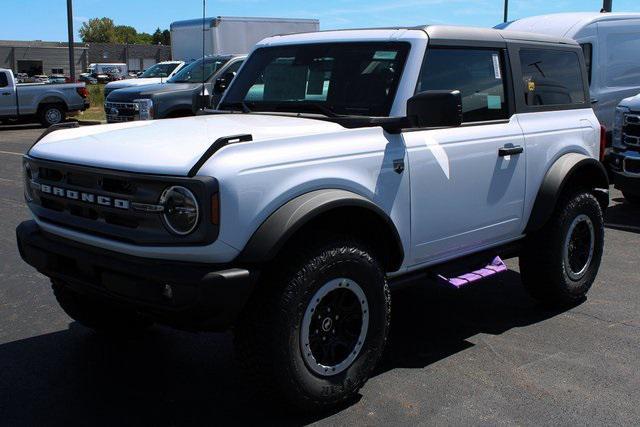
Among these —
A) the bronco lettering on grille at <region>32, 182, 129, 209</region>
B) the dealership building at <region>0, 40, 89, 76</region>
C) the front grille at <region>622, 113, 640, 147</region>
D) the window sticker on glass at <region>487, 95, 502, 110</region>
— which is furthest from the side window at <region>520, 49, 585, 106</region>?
the dealership building at <region>0, 40, 89, 76</region>

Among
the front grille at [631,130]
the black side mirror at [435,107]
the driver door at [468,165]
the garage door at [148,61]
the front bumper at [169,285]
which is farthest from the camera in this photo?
the garage door at [148,61]

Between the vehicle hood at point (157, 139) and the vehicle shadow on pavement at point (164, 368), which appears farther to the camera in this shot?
the vehicle shadow on pavement at point (164, 368)

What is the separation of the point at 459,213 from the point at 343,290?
1.03 metres

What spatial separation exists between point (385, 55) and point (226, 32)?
1549 cm

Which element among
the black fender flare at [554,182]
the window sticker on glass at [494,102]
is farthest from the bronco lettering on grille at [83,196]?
the black fender flare at [554,182]

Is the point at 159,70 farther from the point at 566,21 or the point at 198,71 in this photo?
the point at 566,21

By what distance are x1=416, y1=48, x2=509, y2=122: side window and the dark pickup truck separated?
8735mm

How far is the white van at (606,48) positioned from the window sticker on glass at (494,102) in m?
6.76

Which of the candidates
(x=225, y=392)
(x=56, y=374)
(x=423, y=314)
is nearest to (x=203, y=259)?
(x=225, y=392)

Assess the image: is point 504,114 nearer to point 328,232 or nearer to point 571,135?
point 571,135

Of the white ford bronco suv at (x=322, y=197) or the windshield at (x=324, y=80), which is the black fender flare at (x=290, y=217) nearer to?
the white ford bronco suv at (x=322, y=197)

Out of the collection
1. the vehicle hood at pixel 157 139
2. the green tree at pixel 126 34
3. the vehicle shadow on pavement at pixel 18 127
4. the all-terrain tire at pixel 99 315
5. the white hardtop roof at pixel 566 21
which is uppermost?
the green tree at pixel 126 34

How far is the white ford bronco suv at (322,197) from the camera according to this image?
10.3 ft

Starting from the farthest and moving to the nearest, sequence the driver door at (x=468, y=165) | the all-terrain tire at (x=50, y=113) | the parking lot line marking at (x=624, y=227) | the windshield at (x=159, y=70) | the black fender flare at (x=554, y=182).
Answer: the all-terrain tire at (x=50, y=113) → the windshield at (x=159, y=70) → the parking lot line marking at (x=624, y=227) → the black fender flare at (x=554, y=182) → the driver door at (x=468, y=165)
